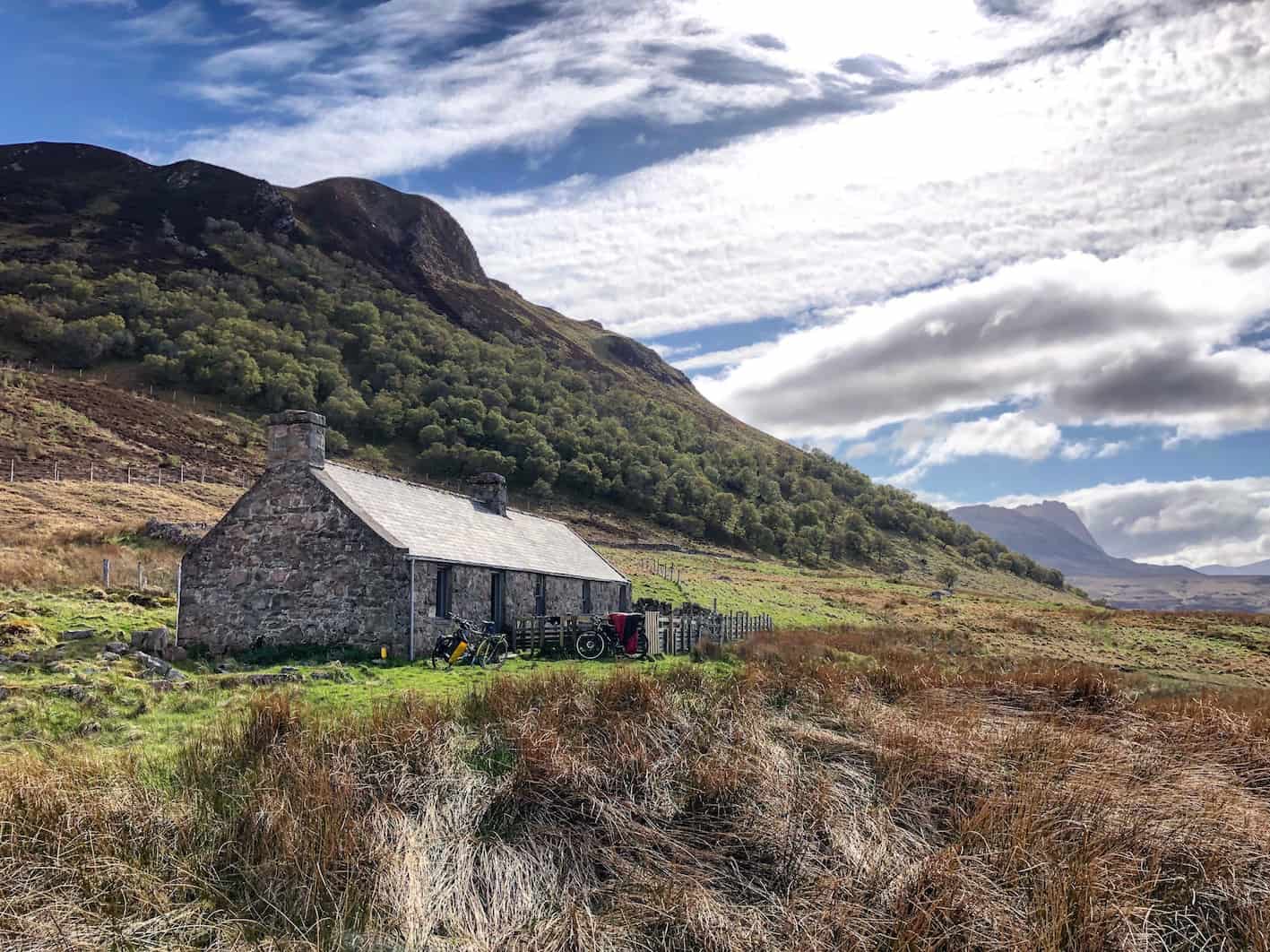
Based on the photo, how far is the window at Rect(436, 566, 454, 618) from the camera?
23403 mm

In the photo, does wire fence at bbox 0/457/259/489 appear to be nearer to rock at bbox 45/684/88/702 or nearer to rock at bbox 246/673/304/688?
rock at bbox 246/673/304/688

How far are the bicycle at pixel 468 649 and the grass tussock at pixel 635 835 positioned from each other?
960cm

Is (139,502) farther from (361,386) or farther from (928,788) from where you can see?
(361,386)

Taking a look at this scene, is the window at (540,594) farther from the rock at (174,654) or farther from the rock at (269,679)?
the rock at (269,679)

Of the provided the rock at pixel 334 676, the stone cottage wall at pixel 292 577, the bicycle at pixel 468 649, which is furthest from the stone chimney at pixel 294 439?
the rock at pixel 334 676

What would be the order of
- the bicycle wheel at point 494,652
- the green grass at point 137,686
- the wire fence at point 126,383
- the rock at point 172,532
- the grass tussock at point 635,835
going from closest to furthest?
the grass tussock at point 635,835
the green grass at point 137,686
the bicycle wheel at point 494,652
the rock at point 172,532
the wire fence at point 126,383

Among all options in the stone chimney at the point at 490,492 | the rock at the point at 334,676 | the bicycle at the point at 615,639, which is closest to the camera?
the rock at the point at 334,676

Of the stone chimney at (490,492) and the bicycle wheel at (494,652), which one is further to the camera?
the stone chimney at (490,492)

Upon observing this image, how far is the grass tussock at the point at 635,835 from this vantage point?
6.80 m

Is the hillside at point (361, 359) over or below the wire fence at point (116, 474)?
over

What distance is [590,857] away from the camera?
26.6ft

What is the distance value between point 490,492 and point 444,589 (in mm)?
10512

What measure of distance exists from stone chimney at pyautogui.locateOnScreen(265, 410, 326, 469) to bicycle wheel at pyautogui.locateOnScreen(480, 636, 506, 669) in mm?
7204

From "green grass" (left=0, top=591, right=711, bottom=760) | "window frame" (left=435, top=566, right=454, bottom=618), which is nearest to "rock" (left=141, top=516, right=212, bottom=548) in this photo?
"green grass" (left=0, top=591, right=711, bottom=760)
